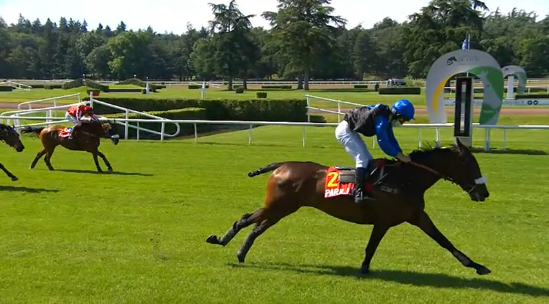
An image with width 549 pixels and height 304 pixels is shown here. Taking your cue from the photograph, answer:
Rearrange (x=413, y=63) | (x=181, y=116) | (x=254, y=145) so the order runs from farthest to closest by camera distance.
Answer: (x=413, y=63) → (x=181, y=116) → (x=254, y=145)

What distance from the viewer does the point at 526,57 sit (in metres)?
71.1

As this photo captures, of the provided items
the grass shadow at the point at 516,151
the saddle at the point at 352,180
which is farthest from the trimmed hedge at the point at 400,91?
the saddle at the point at 352,180

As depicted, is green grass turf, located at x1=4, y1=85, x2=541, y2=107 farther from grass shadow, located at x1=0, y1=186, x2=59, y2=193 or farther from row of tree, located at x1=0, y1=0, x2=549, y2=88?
grass shadow, located at x1=0, y1=186, x2=59, y2=193

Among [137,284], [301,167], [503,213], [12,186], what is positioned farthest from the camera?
[12,186]

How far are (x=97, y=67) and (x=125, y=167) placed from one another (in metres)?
84.7

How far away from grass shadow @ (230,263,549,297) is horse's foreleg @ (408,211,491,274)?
6.7 inches

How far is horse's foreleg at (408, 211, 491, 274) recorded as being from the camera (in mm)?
5676

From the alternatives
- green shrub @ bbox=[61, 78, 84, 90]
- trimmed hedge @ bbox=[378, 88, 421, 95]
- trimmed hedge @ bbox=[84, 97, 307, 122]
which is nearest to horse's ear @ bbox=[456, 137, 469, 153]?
trimmed hedge @ bbox=[84, 97, 307, 122]

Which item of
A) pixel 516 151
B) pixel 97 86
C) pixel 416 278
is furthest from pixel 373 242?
pixel 97 86

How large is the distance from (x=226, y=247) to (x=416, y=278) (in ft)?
7.24

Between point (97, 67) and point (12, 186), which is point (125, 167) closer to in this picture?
point (12, 186)

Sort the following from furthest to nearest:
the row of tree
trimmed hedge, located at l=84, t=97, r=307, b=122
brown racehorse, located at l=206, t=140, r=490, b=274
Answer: the row of tree, trimmed hedge, located at l=84, t=97, r=307, b=122, brown racehorse, located at l=206, t=140, r=490, b=274

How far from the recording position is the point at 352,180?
5887 mm

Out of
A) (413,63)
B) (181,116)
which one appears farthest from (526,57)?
(181,116)
